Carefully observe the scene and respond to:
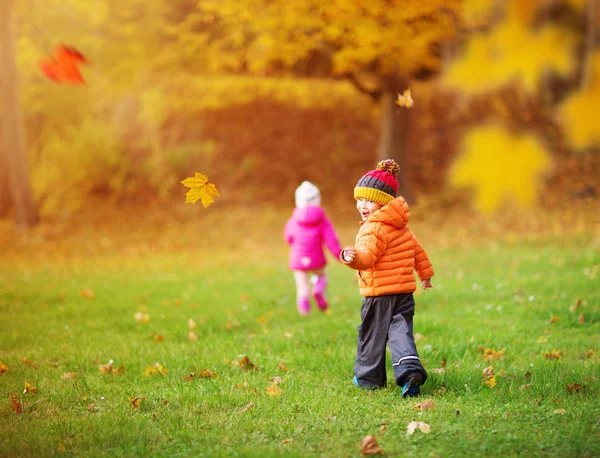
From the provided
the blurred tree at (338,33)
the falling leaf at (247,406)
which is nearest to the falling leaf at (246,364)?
the falling leaf at (247,406)

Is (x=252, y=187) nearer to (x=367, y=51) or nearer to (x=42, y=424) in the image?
(x=367, y=51)

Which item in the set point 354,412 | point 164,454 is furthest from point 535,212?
point 164,454

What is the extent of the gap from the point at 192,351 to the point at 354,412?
2203 millimetres

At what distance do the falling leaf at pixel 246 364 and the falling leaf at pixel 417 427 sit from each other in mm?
1788

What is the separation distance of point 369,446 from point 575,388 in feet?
5.79

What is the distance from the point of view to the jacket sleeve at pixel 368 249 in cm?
453

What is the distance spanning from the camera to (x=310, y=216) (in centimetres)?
780

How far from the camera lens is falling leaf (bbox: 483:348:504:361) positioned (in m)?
5.56

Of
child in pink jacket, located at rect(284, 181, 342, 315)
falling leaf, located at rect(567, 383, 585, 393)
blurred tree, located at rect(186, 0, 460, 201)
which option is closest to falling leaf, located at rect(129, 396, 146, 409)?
falling leaf, located at rect(567, 383, 585, 393)

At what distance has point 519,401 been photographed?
14.6 feet

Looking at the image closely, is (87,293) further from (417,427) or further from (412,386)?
(417,427)

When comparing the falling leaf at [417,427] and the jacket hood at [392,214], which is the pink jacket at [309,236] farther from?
the falling leaf at [417,427]

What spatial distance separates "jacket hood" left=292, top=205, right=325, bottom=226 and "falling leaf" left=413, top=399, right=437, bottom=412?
12.1 ft

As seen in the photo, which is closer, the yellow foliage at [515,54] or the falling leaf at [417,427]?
the falling leaf at [417,427]
